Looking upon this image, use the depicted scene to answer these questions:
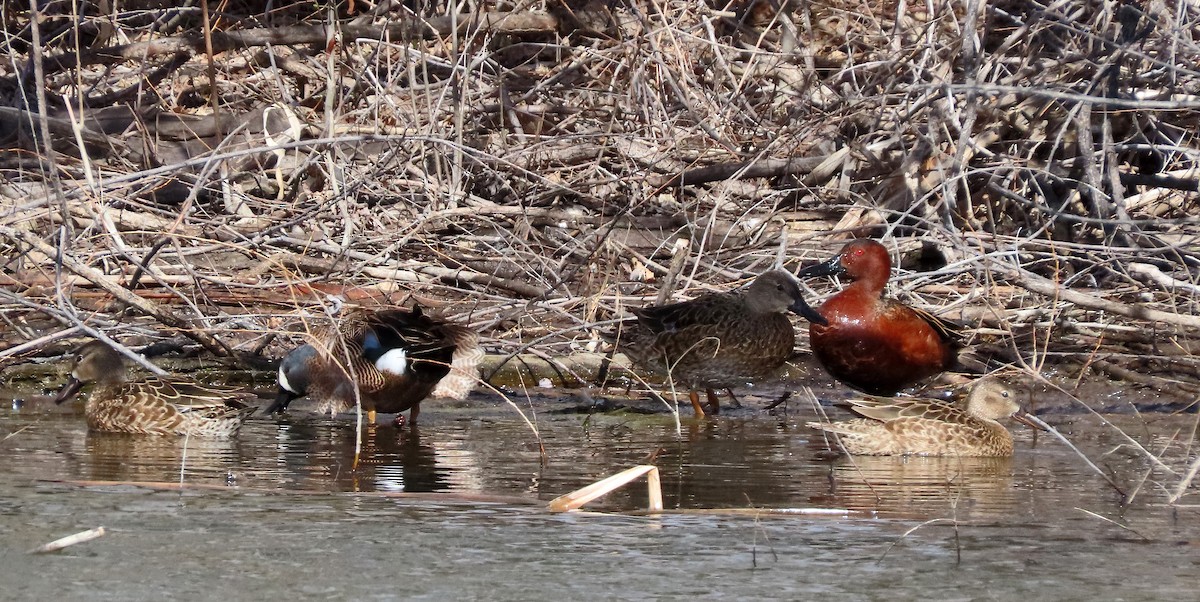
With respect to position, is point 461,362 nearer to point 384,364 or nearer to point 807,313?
point 384,364

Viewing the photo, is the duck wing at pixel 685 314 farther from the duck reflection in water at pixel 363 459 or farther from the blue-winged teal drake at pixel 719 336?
the duck reflection in water at pixel 363 459

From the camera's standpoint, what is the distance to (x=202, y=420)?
652 centimetres

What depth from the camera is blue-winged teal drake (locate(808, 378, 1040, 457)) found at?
20.5 ft

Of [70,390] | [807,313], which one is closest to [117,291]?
[70,390]

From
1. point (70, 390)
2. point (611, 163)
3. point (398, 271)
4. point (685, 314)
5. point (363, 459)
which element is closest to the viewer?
point (363, 459)

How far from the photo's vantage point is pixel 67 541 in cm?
414

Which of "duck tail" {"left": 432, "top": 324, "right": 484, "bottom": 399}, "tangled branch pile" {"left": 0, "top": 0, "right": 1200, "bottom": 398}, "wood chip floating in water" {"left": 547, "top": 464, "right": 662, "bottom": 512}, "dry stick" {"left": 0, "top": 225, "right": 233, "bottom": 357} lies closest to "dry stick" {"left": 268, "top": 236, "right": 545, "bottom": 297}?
"tangled branch pile" {"left": 0, "top": 0, "right": 1200, "bottom": 398}

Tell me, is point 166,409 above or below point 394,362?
below

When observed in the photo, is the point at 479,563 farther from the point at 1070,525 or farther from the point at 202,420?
the point at 202,420

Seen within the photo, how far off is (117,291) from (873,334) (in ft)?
11.4

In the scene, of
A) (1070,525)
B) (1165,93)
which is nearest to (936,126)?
(1165,93)

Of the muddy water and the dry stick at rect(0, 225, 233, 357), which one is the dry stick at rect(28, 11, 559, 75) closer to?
the dry stick at rect(0, 225, 233, 357)

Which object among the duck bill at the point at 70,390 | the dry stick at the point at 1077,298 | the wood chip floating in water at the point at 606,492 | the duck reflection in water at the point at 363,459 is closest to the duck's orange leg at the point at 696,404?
the duck reflection in water at the point at 363,459

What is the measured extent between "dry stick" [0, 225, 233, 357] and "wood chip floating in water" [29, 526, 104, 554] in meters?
2.02
